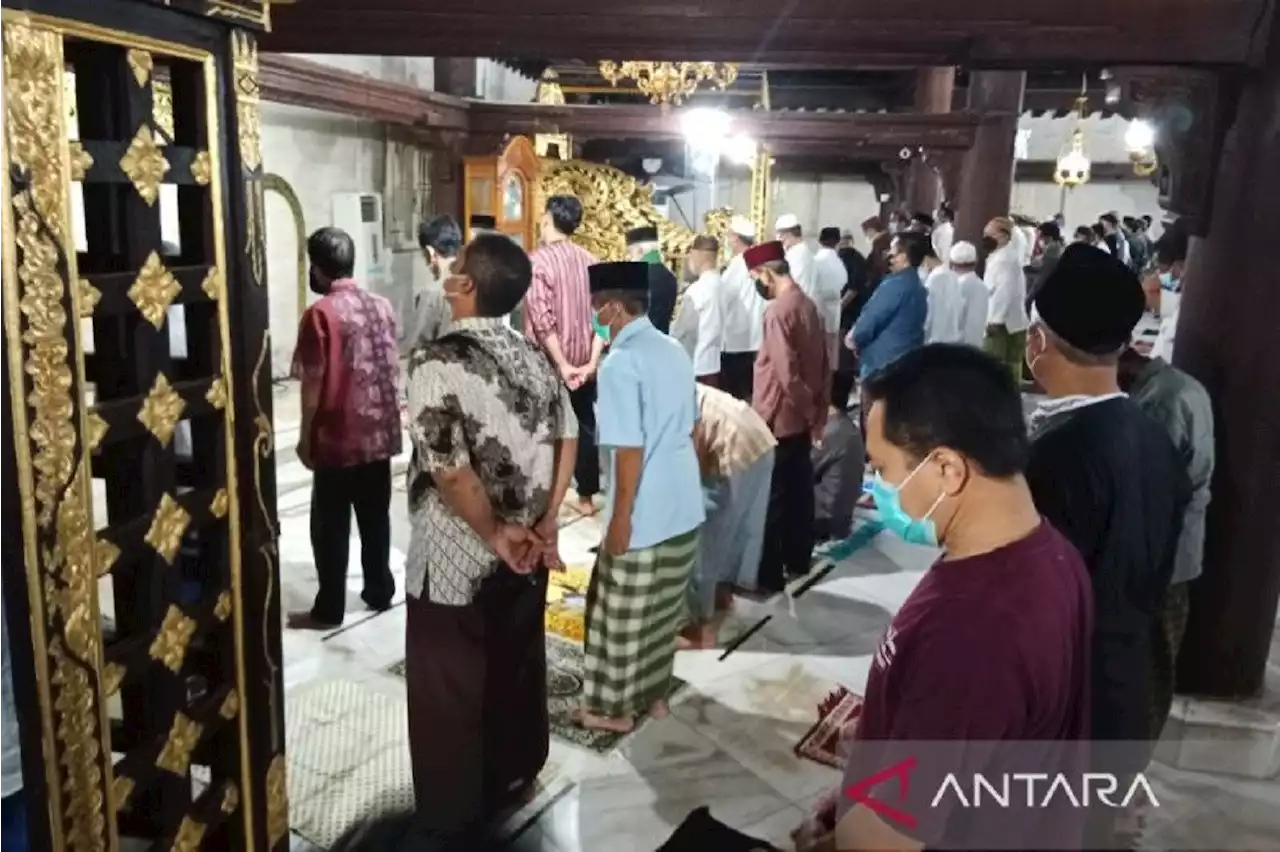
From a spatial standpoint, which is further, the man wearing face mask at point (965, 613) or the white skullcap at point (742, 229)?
the white skullcap at point (742, 229)

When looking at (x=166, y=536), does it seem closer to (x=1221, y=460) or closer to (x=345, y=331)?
(x=345, y=331)

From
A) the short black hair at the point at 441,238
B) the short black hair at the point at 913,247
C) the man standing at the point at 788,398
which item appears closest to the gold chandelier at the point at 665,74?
the short black hair at the point at 913,247

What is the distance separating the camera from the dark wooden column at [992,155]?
31.1 feet

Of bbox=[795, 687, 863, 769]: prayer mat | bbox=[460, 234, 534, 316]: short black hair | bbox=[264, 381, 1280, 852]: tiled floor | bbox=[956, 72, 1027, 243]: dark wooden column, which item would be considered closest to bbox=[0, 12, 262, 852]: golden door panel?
bbox=[460, 234, 534, 316]: short black hair

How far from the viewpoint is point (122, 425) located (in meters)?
1.66

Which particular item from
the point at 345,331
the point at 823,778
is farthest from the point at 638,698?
the point at 345,331

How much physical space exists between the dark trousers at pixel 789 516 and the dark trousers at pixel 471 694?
178cm

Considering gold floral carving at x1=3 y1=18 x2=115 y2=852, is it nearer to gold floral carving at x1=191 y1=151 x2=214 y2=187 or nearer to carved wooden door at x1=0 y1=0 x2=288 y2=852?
carved wooden door at x1=0 y1=0 x2=288 y2=852

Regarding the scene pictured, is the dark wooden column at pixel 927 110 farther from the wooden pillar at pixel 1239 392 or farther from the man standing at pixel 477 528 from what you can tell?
the man standing at pixel 477 528

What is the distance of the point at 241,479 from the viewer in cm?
198

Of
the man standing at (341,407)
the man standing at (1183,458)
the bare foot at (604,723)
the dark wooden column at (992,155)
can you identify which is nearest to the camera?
the man standing at (1183,458)

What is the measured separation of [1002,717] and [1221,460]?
97.3 inches

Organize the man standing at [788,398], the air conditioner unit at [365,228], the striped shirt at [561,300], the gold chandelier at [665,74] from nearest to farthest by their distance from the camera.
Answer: the man standing at [788,398], the striped shirt at [561,300], the air conditioner unit at [365,228], the gold chandelier at [665,74]

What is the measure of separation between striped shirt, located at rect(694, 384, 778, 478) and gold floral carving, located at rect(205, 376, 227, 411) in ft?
6.20
